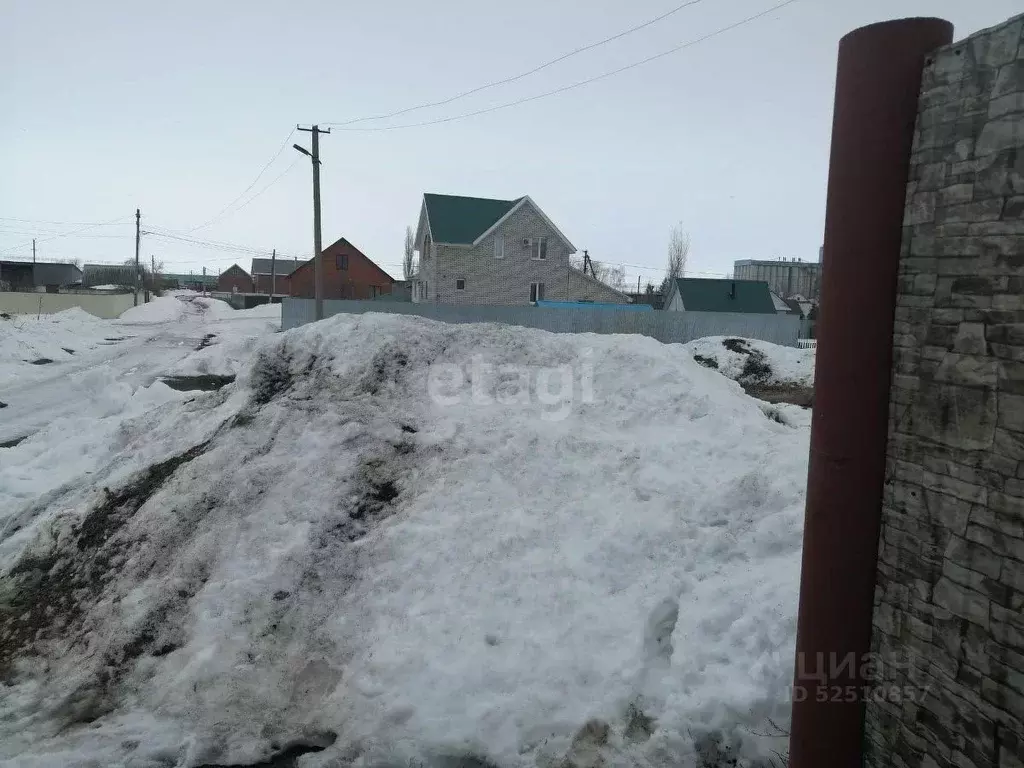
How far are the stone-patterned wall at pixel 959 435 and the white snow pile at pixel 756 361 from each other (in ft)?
55.7

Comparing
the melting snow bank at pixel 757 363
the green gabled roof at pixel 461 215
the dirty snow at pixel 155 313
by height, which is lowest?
the melting snow bank at pixel 757 363

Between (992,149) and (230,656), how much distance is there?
6551 mm

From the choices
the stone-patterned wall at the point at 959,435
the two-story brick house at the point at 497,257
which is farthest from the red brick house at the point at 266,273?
the stone-patterned wall at the point at 959,435

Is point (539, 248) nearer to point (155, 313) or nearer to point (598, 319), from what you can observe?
point (598, 319)

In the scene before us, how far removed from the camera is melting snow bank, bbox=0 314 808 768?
15.5ft

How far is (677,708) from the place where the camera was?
15.2 ft

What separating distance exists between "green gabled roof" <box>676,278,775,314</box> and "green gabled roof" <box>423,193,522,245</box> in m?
12.7

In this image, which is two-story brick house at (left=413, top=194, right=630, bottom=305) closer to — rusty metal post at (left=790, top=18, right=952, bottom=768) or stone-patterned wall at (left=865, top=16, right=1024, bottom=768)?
rusty metal post at (left=790, top=18, right=952, bottom=768)

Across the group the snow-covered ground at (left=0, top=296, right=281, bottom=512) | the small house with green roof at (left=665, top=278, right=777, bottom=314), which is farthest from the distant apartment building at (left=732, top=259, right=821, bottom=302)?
the snow-covered ground at (left=0, top=296, right=281, bottom=512)

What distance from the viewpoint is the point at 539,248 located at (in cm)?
3359

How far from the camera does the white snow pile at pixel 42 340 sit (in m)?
21.6

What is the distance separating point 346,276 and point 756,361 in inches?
1382

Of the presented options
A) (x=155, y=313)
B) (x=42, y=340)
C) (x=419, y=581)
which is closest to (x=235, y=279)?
(x=155, y=313)

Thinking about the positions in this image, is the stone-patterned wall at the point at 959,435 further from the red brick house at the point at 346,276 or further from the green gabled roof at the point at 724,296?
the red brick house at the point at 346,276
